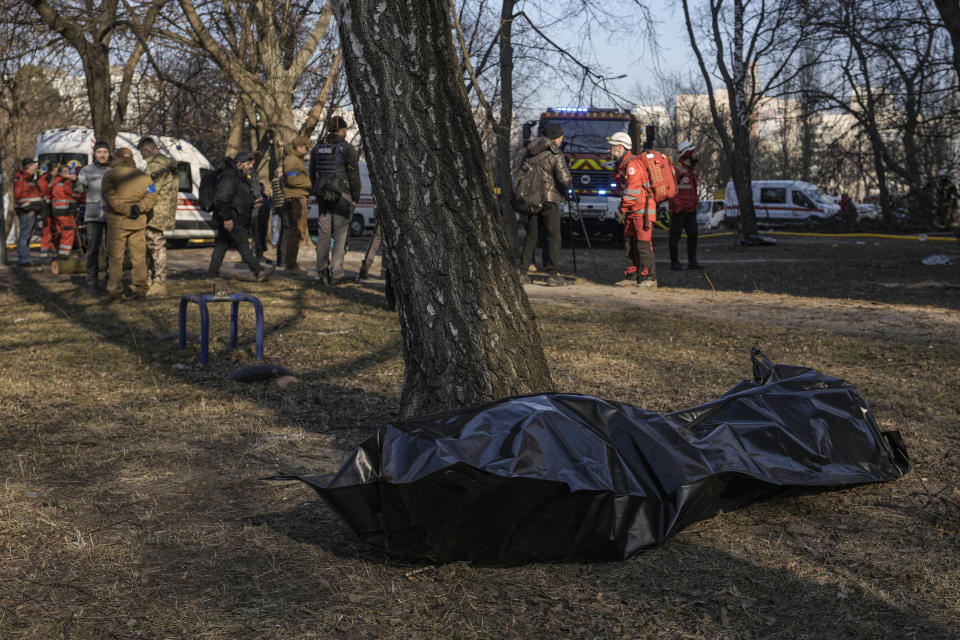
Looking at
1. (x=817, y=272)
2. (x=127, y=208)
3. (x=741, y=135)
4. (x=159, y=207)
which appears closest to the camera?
(x=127, y=208)

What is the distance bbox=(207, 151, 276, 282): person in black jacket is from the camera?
11.7 metres

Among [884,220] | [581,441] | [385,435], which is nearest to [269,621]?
[385,435]

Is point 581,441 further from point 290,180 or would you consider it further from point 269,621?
point 290,180

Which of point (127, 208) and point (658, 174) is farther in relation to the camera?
point (658, 174)

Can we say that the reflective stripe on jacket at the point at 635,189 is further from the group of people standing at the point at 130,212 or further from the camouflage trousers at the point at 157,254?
the camouflage trousers at the point at 157,254

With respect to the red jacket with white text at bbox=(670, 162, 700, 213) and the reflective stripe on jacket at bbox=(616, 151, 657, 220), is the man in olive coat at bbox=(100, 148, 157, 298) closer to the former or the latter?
the reflective stripe on jacket at bbox=(616, 151, 657, 220)

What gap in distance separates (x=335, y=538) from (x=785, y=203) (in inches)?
1609

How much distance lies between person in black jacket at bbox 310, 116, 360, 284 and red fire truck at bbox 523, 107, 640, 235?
9.92m

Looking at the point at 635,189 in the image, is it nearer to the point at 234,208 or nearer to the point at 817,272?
the point at 817,272

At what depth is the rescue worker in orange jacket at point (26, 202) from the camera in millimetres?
16469

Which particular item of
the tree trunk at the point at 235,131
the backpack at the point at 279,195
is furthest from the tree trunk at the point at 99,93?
the tree trunk at the point at 235,131

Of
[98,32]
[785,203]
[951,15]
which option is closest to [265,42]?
[98,32]

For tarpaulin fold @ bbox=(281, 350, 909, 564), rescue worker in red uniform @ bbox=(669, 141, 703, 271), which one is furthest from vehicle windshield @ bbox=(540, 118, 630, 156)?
tarpaulin fold @ bbox=(281, 350, 909, 564)

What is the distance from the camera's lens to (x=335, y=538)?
348 cm
